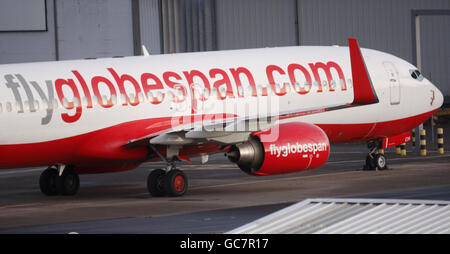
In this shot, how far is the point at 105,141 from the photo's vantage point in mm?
24219

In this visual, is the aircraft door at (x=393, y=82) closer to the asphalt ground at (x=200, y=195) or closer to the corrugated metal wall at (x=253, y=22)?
the asphalt ground at (x=200, y=195)

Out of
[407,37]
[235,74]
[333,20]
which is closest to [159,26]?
[333,20]

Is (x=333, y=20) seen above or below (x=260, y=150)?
above

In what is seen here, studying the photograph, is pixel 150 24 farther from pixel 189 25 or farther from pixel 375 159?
pixel 375 159

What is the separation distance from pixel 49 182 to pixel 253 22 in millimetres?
36189

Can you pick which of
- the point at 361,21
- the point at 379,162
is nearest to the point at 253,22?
the point at 361,21

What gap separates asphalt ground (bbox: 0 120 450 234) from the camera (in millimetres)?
18594

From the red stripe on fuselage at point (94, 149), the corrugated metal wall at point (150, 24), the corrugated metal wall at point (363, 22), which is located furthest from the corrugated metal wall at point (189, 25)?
the red stripe on fuselage at point (94, 149)

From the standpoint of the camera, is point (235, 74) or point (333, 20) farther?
point (333, 20)

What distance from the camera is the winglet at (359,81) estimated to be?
23.0 metres

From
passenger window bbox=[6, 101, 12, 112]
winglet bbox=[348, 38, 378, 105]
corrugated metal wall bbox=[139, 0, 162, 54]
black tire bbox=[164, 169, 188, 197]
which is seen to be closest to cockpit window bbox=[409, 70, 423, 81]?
winglet bbox=[348, 38, 378, 105]
